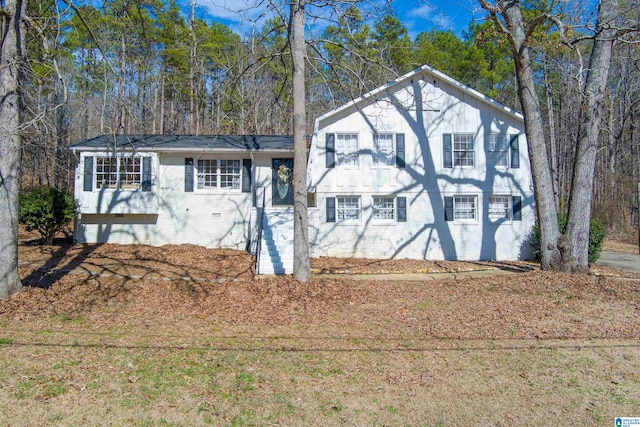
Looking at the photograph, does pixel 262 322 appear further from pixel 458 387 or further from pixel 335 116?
pixel 335 116

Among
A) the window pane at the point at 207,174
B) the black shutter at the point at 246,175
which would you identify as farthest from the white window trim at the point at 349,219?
the window pane at the point at 207,174

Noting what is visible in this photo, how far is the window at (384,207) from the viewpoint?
14.7m

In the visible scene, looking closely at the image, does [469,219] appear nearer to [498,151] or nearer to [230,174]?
[498,151]

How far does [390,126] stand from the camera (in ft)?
48.4

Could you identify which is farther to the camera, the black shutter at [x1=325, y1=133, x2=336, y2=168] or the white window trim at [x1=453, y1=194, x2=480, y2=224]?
the white window trim at [x1=453, y1=194, x2=480, y2=224]

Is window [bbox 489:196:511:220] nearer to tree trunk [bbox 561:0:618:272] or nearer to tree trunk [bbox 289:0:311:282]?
tree trunk [bbox 561:0:618:272]

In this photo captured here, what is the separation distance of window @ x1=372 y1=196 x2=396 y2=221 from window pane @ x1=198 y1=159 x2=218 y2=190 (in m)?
5.95

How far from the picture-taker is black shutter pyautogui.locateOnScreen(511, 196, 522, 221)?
14633 mm

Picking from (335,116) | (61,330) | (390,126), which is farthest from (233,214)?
(61,330)

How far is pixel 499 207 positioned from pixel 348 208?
5.59 m

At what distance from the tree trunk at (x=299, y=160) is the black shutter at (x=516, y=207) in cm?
905

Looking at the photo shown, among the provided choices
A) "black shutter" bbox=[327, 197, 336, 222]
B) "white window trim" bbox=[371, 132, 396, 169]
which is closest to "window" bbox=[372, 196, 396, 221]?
"white window trim" bbox=[371, 132, 396, 169]

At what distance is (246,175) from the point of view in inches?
581

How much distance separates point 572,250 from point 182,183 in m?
12.4
